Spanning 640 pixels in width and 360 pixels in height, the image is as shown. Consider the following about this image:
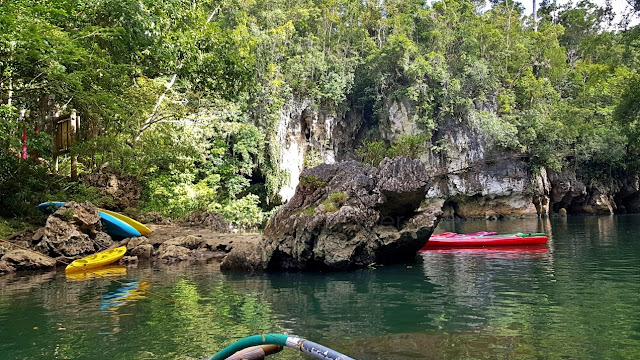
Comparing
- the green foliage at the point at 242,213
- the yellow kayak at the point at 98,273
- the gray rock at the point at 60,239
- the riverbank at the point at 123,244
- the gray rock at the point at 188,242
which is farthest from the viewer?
the green foliage at the point at 242,213

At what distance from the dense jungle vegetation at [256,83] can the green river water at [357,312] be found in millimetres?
5023

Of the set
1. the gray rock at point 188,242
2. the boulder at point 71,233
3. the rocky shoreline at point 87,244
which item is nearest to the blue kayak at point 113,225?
the rocky shoreline at point 87,244

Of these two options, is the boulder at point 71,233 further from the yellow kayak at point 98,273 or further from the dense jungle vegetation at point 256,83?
the dense jungle vegetation at point 256,83

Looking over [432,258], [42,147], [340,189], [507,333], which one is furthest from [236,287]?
[42,147]

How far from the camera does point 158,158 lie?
1720 centimetres

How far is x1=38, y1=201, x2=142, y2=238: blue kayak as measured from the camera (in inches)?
521

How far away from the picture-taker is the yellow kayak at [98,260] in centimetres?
1088

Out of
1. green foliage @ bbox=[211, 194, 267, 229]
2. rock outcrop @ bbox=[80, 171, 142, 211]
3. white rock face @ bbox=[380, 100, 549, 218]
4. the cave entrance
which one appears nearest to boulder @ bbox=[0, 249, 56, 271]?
rock outcrop @ bbox=[80, 171, 142, 211]

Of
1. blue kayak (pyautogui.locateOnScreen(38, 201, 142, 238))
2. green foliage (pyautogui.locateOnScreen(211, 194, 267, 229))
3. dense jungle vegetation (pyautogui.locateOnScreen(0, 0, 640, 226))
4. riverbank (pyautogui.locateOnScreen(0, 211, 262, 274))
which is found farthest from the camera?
green foliage (pyautogui.locateOnScreen(211, 194, 267, 229))

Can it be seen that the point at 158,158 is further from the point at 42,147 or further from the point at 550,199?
the point at 550,199

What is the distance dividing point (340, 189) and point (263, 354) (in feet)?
25.9

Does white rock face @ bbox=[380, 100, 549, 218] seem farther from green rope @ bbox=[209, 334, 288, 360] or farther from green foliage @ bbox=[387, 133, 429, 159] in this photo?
green rope @ bbox=[209, 334, 288, 360]

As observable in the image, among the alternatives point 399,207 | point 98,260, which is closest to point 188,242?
point 98,260

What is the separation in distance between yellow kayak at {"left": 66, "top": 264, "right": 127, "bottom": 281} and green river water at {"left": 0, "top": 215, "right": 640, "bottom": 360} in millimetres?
234
